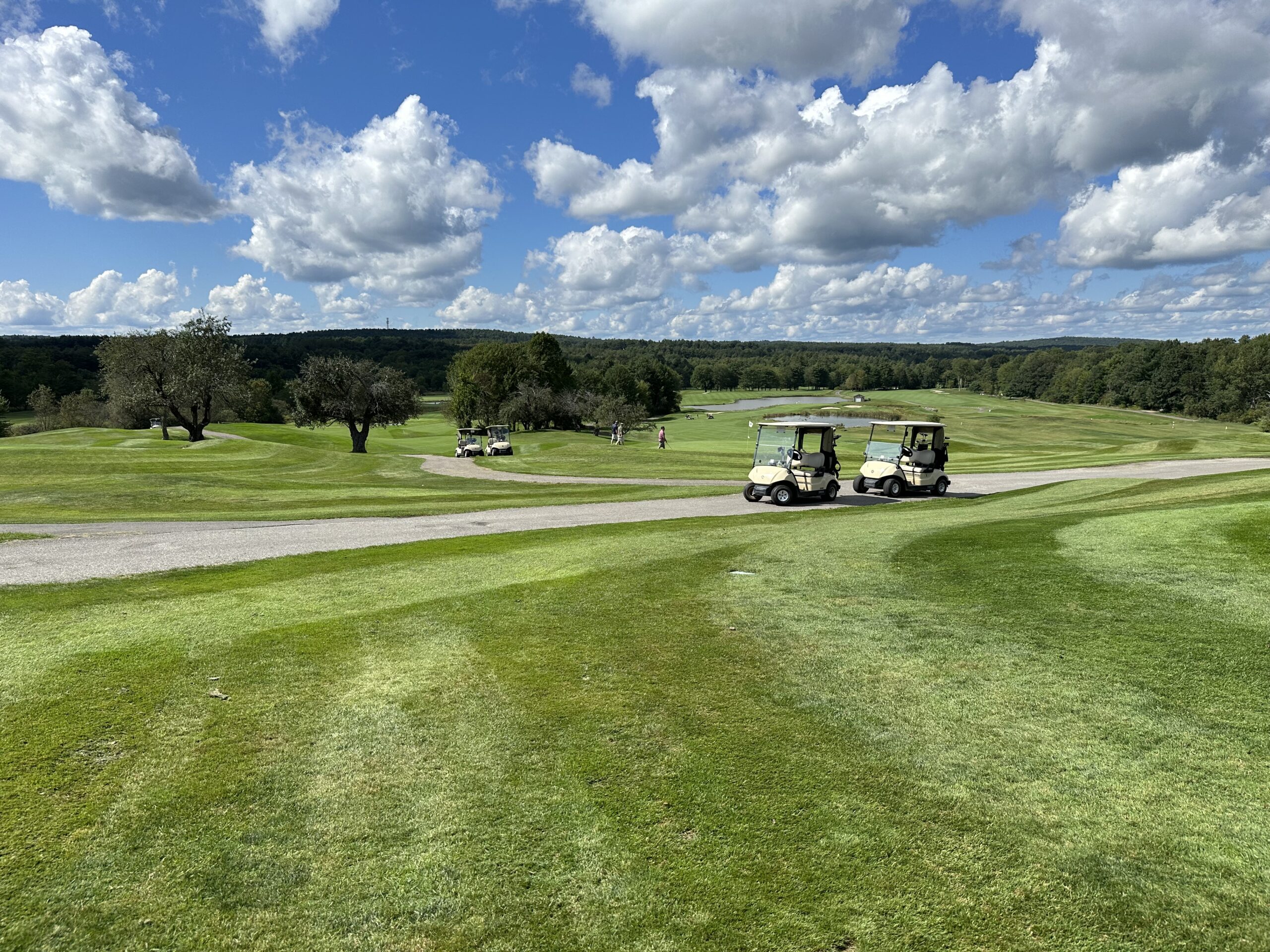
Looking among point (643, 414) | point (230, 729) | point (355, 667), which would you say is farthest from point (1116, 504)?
point (643, 414)

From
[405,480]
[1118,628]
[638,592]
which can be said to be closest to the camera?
[1118,628]

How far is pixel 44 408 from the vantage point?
99.4 m

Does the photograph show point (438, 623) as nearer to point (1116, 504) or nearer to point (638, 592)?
point (638, 592)

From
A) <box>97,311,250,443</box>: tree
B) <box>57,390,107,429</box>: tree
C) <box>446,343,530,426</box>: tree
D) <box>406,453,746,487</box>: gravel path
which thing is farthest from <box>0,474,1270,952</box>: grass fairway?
<box>57,390,107,429</box>: tree

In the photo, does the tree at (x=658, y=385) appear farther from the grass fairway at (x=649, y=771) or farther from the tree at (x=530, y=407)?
the grass fairway at (x=649, y=771)

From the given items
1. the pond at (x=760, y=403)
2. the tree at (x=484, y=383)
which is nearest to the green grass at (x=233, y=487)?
the tree at (x=484, y=383)

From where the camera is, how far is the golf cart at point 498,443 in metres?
57.4

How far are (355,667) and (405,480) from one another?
31.7 metres

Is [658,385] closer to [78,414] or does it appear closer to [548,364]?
[548,364]

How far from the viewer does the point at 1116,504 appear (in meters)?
20.8

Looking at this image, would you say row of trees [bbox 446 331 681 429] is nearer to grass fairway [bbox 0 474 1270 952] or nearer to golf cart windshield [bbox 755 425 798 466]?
golf cart windshield [bbox 755 425 798 466]

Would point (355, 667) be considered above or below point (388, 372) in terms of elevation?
below

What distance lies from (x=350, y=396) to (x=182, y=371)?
1959cm

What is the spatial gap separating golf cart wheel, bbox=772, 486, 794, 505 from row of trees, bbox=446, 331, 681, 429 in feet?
190
